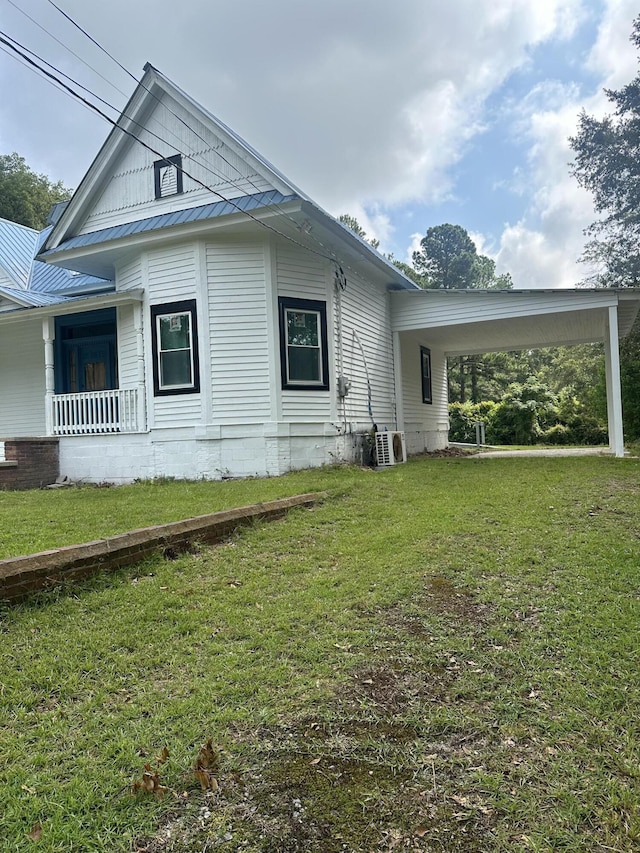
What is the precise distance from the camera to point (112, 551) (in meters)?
4.42

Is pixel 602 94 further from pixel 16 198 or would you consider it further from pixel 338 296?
pixel 16 198

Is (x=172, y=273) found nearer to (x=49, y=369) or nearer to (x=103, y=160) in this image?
(x=103, y=160)

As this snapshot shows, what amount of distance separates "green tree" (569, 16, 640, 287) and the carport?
12.5 metres

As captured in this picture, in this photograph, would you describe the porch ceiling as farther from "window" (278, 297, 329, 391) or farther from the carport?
"window" (278, 297, 329, 391)

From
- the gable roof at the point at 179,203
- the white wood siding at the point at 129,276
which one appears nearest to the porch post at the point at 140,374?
the white wood siding at the point at 129,276

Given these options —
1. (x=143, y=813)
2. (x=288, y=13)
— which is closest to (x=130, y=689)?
(x=143, y=813)

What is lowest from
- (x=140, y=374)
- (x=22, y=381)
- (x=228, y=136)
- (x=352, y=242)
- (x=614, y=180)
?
(x=140, y=374)

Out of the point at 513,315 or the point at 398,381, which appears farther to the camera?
the point at 398,381

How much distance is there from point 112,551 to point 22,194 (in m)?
31.2

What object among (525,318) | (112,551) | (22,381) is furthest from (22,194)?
(112,551)

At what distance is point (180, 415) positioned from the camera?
10461 millimetres

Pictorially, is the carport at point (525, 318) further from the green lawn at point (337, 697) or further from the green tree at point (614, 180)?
the green tree at point (614, 180)

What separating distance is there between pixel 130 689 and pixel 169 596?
1.18 m

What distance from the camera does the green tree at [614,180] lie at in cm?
2464
